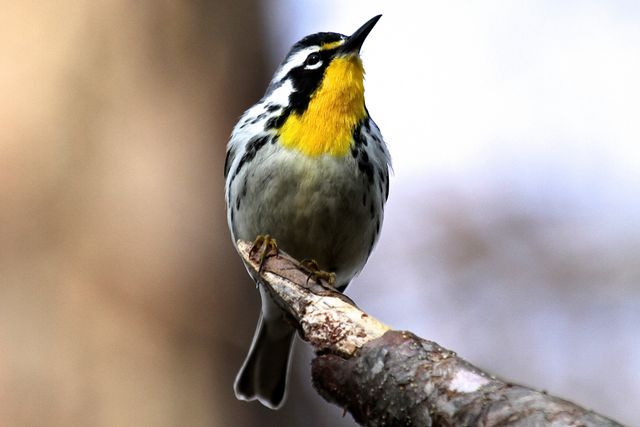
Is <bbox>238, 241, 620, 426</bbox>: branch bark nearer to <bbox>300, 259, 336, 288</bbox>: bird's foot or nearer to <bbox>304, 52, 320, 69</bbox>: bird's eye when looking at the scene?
<bbox>300, 259, 336, 288</bbox>: bird's foot

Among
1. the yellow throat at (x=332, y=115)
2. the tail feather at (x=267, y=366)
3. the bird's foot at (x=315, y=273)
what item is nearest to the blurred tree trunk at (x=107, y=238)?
the tail feather at (x=267, y=366)

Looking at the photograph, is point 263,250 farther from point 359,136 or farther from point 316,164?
point 359,136

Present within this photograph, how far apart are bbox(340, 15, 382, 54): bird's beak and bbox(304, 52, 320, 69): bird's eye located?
0.43ft

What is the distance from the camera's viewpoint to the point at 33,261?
5.02 m

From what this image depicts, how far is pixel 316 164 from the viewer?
398 centimetres

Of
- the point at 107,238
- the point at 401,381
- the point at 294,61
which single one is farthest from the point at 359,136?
the point at 401,381

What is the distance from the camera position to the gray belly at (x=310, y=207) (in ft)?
13.1

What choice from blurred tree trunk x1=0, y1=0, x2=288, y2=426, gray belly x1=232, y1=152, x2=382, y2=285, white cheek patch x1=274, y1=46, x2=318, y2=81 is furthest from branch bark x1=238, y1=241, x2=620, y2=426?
blurred tree trunk x1=0, y1=0, x2=288, y2=426

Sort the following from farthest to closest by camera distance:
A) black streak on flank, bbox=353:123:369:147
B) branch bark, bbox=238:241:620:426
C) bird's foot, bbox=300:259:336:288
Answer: black streak on flank, bbox=353:123:369:147 → bird's foot, bbox=300:259:336:288 → branch bark, bbox=238:241:620:426

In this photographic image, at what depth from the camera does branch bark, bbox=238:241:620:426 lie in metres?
2.14

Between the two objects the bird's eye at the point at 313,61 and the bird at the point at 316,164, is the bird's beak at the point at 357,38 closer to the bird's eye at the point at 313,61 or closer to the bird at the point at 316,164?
the bird at the point at 316,164

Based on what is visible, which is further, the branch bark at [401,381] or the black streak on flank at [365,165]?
the black streak on flank at [365,165]

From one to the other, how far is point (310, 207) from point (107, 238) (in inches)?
61.4

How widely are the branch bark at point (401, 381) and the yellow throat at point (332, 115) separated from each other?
3.43 ft
